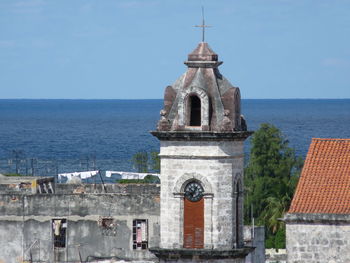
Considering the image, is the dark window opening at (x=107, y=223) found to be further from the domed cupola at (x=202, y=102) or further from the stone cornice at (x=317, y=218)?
the domed cupola at (x=202, y=102)

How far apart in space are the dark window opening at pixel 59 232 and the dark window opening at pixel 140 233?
2.77 m

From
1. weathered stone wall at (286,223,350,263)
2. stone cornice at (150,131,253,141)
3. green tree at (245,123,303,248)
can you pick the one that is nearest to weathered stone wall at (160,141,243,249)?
stone cornice at (150,131,253,141)

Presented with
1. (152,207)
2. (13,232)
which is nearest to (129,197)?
(152,207)

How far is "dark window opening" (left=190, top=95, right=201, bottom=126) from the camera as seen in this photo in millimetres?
41312

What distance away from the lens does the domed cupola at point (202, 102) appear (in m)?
41.0

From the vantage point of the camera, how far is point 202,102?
41.1 m

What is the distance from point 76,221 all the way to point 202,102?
16.6 metres

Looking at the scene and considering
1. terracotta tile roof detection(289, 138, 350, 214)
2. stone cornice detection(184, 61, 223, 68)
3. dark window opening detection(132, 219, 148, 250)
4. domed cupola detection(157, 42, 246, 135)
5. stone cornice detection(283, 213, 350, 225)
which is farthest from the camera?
dark window opening detection(132, 219, 148, 250)

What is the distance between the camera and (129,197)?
56.0 metres

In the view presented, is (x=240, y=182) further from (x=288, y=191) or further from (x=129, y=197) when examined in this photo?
(x=288, y=191)

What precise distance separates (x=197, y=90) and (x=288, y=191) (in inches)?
1889

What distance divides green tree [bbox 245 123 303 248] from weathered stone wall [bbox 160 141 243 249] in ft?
107

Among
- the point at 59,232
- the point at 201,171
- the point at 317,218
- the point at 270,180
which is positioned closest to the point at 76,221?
the point at 59,232

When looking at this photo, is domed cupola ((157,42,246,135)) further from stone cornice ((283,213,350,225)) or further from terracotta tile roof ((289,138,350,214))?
terracotta tile roof ((289,138,350,214))
